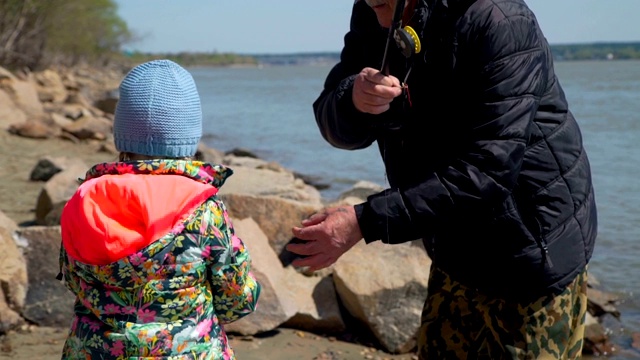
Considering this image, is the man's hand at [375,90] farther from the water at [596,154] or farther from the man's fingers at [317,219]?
the water at [596,154]

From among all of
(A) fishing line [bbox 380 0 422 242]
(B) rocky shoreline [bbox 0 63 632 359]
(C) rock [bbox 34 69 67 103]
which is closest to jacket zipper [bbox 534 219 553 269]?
(A) fishing line [bbox 380 0 422 242]

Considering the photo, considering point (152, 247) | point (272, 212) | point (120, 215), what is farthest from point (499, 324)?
point (272, 212)

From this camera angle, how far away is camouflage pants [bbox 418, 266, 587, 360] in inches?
98.4

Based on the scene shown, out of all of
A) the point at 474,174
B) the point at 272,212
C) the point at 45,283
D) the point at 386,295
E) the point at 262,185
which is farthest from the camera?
the point at 262,185

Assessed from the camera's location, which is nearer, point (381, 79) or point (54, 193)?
point (381, 79)

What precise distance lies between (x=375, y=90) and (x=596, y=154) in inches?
591

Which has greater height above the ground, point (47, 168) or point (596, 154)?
point (47, 168)

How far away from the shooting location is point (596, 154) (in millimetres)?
16312

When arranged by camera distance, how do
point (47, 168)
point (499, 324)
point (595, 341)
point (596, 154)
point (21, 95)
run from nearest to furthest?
point (499, 324) < point (595, 341) < point (47, 168) < point (596, 154) < point (21, 95)

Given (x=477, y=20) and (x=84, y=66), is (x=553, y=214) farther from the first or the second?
(x=84, y=66)

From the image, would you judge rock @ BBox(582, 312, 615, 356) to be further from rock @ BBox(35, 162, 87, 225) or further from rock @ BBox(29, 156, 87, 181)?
rock @ BBox(29, 156, 87, 181)

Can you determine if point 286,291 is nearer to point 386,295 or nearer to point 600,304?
point 386,295

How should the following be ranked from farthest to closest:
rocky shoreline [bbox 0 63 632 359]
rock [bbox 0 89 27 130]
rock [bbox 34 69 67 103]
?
1. rock [bbox 34 69 67 103]
2. rock [bbox 0 89 27 130]
3. rocky shoreline [bbox 0 63 632 359]

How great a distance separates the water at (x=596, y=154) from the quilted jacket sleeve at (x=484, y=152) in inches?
179
